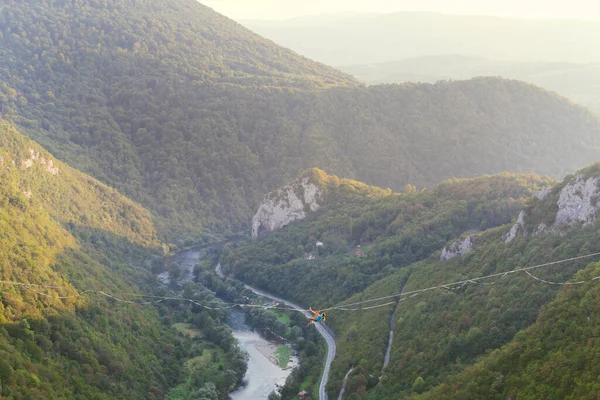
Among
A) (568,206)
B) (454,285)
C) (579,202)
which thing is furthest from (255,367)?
(579,202)

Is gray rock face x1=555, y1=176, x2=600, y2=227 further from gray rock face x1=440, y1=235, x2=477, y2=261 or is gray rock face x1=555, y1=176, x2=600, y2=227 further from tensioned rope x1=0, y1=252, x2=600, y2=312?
gray rock face x1=440, y1=235, x2=477, y2=261

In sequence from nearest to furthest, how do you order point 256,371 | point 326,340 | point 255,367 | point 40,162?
point 256,371, point 255,367, point 326,340, point 40,162

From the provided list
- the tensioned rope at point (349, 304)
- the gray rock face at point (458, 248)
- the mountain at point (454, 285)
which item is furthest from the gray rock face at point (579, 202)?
the gray rock face at point (458, 248)

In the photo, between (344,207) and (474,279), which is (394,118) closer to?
(344,207)

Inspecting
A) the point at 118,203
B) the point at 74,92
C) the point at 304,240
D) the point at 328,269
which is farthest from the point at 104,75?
the point at 328,269

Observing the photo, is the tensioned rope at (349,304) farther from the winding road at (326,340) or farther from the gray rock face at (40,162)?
the gray rock face at (40,162)

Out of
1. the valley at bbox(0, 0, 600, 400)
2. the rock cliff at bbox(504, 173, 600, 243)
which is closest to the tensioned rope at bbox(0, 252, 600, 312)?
the valley at bbox(0, 0, 600, 400)

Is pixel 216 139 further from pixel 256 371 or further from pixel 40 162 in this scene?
pixel 256 371
